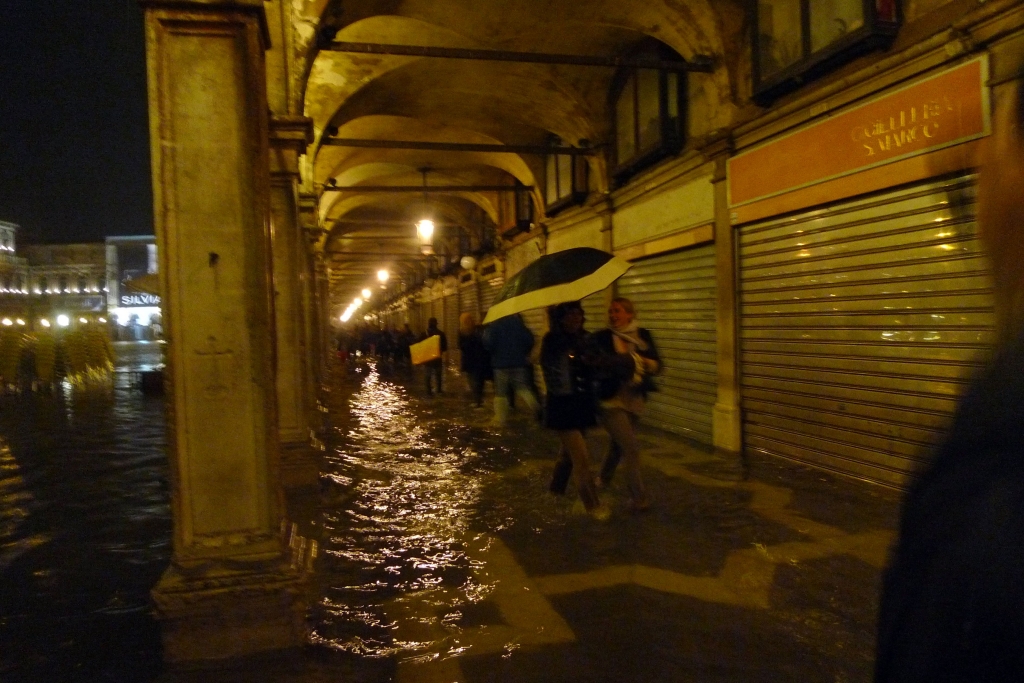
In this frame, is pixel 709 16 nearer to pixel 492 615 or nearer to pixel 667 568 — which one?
pixel 667 568

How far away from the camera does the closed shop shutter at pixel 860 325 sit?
5.75m

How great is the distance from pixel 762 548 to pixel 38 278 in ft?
272

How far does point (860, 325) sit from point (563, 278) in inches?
120

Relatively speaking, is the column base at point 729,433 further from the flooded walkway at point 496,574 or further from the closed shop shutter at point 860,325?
the flooded walkway at point 496,574

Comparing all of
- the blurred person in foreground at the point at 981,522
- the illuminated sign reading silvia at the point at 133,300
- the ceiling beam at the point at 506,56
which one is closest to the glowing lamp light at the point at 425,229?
the ceiling beam at the point at 506,56

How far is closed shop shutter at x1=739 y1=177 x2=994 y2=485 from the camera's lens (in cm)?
575

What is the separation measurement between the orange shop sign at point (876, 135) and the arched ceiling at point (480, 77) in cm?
114

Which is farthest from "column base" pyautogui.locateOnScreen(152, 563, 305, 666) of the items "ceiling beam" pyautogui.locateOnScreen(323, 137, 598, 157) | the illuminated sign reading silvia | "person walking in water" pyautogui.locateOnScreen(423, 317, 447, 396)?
the illuminated sign reading silvia

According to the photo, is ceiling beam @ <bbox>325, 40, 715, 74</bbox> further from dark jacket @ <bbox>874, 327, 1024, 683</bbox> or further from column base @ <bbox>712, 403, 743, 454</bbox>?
dark jacket @ <bbox>874, 327, 1024, 683</bbox>

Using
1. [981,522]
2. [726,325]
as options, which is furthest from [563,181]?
[981,522]

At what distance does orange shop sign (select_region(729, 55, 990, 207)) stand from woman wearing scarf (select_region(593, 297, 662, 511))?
264 cm

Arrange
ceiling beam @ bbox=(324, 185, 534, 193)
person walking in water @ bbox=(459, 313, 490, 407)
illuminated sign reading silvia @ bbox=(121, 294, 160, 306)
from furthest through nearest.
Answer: illuminated sign reading silvia @ bbox=(121, 294, 160, 306) → ceiling beam @ bbox=(324, 185, 534, 193) → person walking in water @ bbox=(459, 313, 490, 407)

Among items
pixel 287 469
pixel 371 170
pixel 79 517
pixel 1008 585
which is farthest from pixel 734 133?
pixel 371 170

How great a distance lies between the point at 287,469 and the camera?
7117 mm
